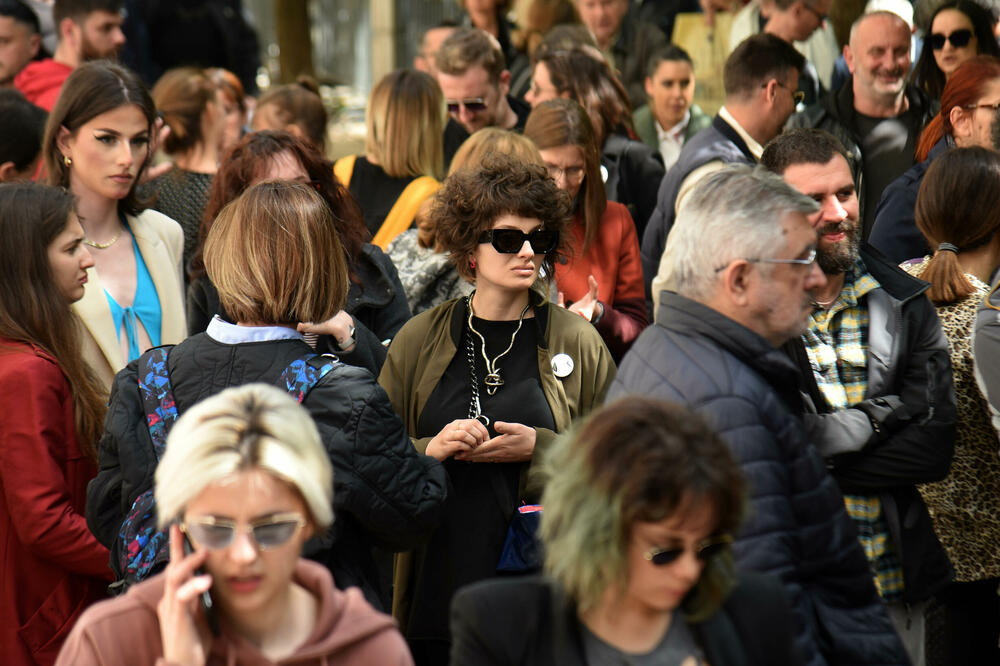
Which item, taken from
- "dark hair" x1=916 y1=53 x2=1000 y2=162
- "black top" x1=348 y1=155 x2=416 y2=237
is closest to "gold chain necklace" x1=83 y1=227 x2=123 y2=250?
"black top" x1=348 y1=155 x2=416 y2=237

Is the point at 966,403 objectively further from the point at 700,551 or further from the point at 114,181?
the point at 114,181

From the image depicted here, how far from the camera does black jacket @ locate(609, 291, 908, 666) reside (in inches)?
109

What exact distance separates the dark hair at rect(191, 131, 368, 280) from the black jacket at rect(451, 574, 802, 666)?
248cm

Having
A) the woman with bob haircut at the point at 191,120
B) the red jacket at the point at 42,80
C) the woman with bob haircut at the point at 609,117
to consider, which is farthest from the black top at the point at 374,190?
the red jacket at the point at 42,80

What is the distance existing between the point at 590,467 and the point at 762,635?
52 centimetres

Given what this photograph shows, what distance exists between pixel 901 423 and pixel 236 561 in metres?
2.14

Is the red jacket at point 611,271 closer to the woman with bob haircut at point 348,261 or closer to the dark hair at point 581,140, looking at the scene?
the dark hair at point 581,140

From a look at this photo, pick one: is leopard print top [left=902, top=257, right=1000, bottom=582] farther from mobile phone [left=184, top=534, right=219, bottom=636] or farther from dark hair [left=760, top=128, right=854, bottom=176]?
mobile phone [left=184, top=534, right=219, bottom=636]

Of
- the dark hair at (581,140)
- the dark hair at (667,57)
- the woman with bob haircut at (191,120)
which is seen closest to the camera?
the dark hair at (581,140)

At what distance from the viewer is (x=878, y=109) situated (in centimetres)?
702

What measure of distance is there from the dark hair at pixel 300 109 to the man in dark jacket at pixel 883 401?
4.23m

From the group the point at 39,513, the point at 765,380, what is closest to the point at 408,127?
the point at 39,513

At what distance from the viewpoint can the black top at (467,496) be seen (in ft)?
12.8

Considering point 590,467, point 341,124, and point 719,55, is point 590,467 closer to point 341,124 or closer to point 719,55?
point 719,55
